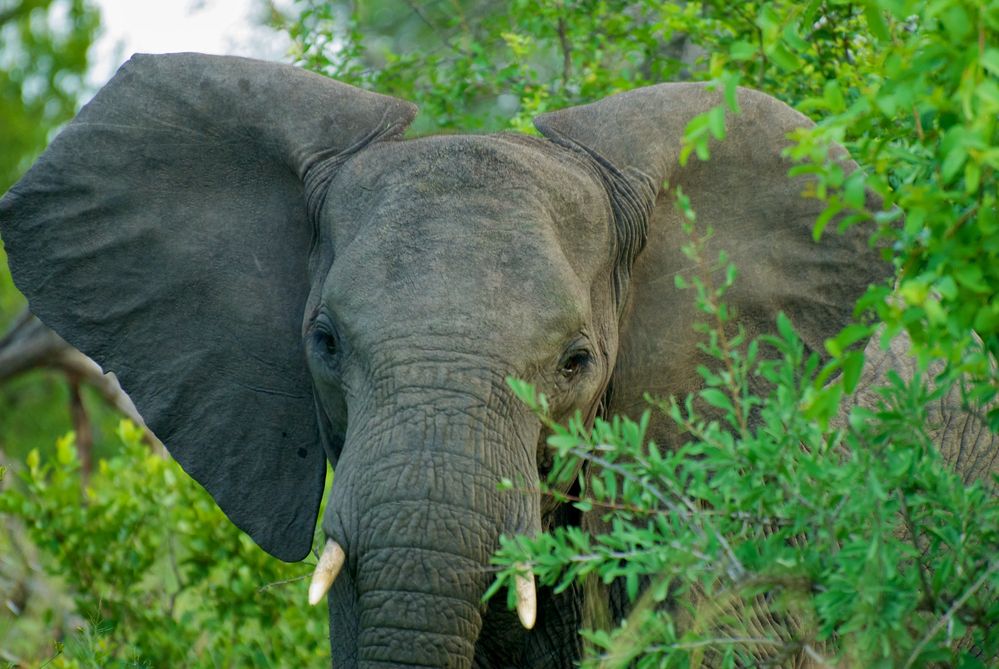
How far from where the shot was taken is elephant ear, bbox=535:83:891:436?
145 inches

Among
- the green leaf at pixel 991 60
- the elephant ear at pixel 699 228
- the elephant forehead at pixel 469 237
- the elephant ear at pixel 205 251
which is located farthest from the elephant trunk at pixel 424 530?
the green leaf at pixel 991 60

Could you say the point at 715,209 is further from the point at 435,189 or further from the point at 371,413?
the point at 371,413

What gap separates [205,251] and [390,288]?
0.84 meters

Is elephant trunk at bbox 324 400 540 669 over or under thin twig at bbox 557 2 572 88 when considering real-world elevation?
over

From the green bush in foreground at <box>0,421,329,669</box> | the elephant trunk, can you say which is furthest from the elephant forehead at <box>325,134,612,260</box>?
the green bush in foreground at <box>0,421,329,669</box>

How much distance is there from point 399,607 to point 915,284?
4.06 feet

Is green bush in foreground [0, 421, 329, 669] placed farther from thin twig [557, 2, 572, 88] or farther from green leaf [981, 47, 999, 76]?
green leaf [981, 47, 999, 76]

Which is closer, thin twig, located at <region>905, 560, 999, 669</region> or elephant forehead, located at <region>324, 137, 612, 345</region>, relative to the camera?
thin twig, located at <region>905, 560, 999, 669</region>

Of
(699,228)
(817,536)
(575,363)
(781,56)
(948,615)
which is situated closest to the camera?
(948,615)

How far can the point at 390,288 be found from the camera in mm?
3244

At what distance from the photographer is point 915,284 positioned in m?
2.19

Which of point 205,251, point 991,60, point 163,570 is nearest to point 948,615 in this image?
point 991,60

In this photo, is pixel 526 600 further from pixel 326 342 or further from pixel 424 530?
pixel 326 342

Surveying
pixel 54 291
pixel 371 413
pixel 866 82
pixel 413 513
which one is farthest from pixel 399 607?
pixel 866 82
